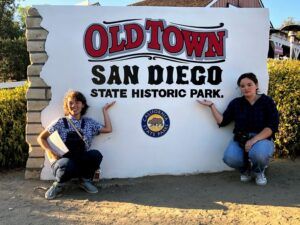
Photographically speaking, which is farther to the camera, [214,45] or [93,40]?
[214,45]

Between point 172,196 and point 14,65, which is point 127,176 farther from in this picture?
point 14,65

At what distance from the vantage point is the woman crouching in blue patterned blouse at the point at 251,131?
16.3ft

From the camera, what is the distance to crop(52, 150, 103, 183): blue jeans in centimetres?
478

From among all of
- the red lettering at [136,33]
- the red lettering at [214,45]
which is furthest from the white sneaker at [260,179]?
the red lettering at [136,33]

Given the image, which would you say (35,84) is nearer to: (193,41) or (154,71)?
(154,71)

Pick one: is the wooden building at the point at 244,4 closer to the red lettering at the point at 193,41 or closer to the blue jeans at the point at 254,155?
the red lettering at the point at 193,41

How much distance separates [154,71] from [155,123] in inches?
25.7

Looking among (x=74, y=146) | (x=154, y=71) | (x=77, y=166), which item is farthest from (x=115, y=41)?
(x=77, y=166)

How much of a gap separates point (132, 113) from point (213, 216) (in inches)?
70.2

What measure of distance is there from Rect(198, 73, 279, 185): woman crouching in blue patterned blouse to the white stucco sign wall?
350 millimetres

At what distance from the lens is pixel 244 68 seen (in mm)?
5539

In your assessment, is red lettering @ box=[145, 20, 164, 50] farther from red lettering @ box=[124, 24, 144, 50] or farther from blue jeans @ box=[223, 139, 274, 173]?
blue jeans @ box=[223, 139, 274, 173]

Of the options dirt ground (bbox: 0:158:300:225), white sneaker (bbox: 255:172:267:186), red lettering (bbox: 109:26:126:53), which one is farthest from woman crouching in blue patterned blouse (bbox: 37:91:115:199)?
white sneaker (bbox: 255:172:267:186)

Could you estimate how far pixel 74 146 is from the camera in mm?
5016
